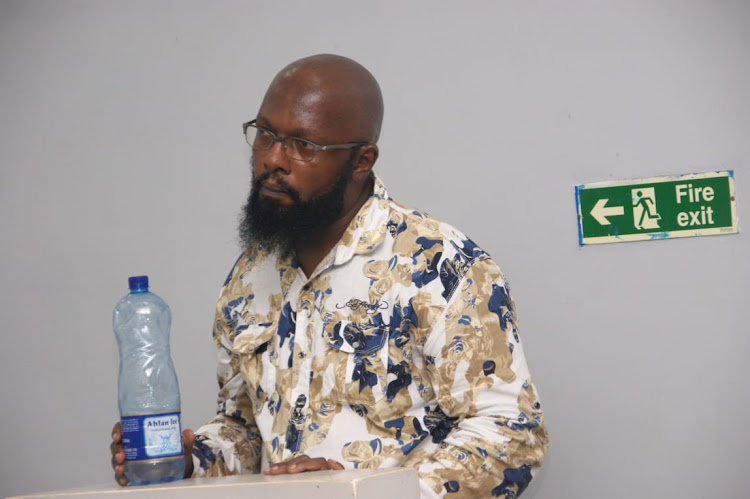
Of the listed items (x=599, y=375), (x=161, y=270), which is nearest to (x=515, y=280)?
(x=599, y=375)

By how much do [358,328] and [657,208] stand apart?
3.72 ft

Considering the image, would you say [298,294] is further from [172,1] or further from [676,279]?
[172,1]

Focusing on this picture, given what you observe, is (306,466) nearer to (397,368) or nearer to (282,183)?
(397,368)

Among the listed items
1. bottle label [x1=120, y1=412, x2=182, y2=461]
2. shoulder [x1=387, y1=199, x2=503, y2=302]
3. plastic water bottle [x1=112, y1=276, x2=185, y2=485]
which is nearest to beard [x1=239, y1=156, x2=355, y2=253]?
shoulder [x1=387, y1=199, x2=503, y2=302]

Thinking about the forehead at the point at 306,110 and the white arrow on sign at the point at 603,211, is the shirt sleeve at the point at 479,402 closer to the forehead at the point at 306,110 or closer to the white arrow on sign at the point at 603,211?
the forehead at the point at 306,110

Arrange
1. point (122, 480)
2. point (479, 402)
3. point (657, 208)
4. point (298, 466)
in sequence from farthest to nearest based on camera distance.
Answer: point (657, 208) < point (479, 402) < point (122, 480) < point (298, 466)

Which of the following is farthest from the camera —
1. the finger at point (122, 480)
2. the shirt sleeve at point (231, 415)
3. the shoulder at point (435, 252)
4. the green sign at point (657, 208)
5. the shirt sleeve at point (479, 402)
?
the green sign at point (657, 208)

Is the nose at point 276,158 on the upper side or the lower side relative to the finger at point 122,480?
upper

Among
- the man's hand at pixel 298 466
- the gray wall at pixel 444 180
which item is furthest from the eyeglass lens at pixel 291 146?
the gray wall at pixel 444 180

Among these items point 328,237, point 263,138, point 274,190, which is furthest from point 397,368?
point 263,138

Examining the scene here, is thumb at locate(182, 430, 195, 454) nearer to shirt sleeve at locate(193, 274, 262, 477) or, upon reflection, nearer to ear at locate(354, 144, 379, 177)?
shirt sleeve at locate(193, 274, 262, 477)

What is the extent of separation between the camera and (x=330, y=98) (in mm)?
2225

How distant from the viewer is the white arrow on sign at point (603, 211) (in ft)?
9.43

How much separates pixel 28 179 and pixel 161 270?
25.8 inches
